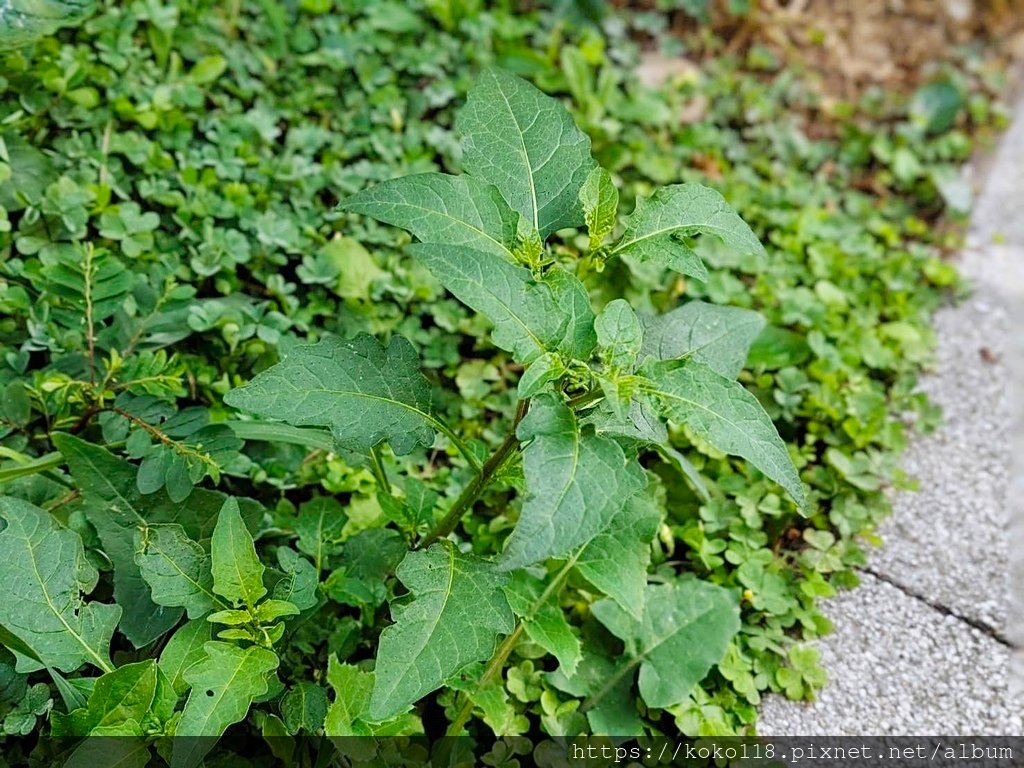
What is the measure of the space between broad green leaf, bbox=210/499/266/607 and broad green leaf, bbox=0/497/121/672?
0.85 ft

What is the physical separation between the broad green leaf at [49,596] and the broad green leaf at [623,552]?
958mm

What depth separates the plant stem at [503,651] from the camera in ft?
6.42

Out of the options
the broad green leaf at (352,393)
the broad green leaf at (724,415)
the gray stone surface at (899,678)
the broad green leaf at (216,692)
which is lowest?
the gray stone surface at (899,678)

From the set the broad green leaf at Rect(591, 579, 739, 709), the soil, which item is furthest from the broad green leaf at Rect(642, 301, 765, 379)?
the soil

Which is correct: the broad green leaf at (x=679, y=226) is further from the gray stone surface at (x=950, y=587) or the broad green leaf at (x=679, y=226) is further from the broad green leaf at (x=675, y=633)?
the gray stone surface at (x=950, y=587)

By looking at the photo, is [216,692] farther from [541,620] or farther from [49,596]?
[541,620]

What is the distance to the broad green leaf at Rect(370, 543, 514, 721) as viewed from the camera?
5.15 feet

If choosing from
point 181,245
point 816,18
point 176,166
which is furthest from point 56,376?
point 816,18

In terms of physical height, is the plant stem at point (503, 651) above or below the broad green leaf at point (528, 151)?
below

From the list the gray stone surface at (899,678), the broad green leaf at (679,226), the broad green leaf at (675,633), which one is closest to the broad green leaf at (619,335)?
the broad green leaf at (679,226)

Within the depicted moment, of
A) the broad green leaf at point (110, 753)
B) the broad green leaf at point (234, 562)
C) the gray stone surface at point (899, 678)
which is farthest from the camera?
the gray stone surface at point (899, 678)

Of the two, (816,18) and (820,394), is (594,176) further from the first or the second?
(816,18)

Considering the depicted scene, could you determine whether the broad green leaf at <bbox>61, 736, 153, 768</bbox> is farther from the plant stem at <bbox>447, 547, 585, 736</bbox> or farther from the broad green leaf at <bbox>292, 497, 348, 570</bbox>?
the plant stem at <bbox>447, 547, 585, 736</bbox>

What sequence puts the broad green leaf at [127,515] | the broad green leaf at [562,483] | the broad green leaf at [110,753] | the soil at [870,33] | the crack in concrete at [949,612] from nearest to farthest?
the broad green leaf at [562,483], the broad green leaf at [110,753], the broad green leaf at [127,515], the crack in concrete at [949,612], the soil at [870,33]
